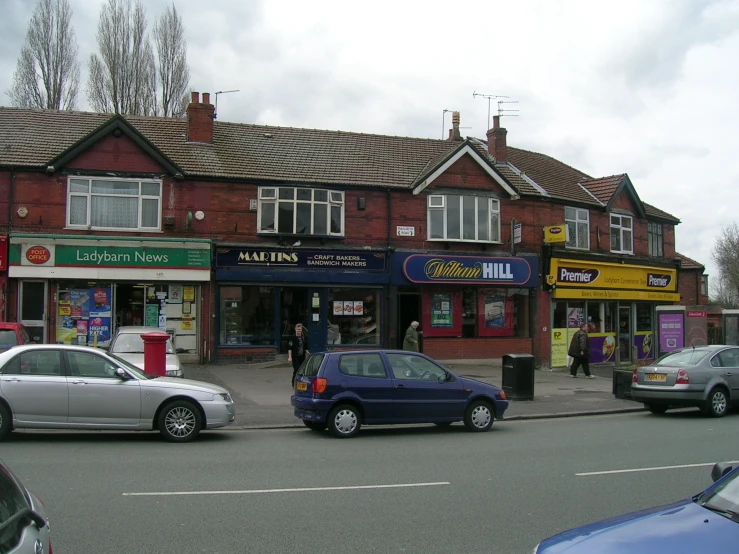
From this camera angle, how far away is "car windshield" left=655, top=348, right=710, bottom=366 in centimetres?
1474

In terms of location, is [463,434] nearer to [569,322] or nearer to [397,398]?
[397,398]

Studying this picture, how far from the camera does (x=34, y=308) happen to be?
20203 millimetres

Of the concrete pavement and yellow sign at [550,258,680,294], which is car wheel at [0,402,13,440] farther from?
yellow sign at [550,258,680,294]

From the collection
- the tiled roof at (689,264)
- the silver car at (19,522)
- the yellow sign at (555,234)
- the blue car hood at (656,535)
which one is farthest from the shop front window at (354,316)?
the tiled roof at (689,264)

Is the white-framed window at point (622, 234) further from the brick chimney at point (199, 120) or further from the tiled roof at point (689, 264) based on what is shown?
the brick chimney at point (199, 120)

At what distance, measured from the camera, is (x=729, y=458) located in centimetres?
973

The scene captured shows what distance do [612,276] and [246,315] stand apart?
14.4 metres

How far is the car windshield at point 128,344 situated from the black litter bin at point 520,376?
8.06 meters

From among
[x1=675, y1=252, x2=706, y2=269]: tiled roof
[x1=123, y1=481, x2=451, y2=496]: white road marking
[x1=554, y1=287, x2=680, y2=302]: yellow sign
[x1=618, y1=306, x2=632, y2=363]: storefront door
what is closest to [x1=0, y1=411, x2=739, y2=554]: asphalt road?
[x1=123, y1=481, x2=451, y2=496]: white road marking

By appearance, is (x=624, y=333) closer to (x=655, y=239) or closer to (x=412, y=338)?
(x=655, y=239)

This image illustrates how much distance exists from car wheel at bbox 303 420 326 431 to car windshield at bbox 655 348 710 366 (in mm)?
7780

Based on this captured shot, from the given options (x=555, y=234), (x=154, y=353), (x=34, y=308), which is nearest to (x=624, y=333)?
(x=555, y=234)

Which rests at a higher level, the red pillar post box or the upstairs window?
the upstairs window

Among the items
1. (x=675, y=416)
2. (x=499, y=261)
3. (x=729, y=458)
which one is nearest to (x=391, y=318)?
(x=499, y=261)
